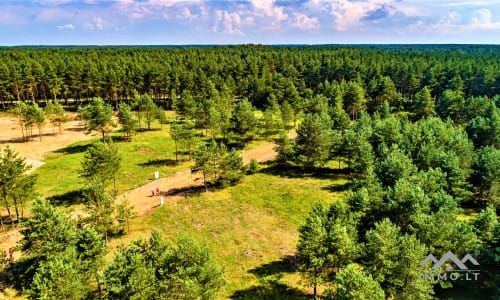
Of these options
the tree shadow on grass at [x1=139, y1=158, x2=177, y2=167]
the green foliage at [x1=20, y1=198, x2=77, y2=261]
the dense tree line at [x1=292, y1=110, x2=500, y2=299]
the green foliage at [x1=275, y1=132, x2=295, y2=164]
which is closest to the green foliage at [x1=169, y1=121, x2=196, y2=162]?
the tree shadow on grass at [x1=139, y1=158, x2=177, y2=167]

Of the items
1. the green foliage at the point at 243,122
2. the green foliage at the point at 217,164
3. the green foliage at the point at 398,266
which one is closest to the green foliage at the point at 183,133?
the green foliage at the point at 217,164

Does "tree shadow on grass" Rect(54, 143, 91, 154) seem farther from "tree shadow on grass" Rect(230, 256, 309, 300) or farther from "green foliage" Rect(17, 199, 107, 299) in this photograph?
"tree shadow on grass" Rect(230, 256, 309, 300)

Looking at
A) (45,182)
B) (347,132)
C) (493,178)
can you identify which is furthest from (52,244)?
(493,178)

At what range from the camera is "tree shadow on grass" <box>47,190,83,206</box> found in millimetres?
53019

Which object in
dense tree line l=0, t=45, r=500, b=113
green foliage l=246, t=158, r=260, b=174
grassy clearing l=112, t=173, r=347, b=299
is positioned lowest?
grassy clearing l=112, t=173, r=347, b=299

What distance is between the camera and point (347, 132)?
67.3 metres

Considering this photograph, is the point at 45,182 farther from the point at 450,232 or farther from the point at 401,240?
the point at 450,232

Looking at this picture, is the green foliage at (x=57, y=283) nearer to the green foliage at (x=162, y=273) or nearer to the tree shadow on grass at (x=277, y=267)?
the green foliage at (x=162, y=273)

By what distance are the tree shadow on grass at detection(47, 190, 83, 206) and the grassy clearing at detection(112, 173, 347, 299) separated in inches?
533

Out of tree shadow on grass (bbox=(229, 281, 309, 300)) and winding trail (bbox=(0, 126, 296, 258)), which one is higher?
winding trail (bbox=(0, 126, 296, 258))

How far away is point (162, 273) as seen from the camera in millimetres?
27062

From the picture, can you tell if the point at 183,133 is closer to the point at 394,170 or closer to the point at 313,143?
the point at 313,143

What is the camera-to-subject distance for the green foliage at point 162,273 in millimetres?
25328

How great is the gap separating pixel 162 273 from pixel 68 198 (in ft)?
119
